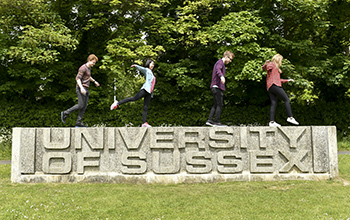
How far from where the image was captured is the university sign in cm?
611

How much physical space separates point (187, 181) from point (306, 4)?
9302mm

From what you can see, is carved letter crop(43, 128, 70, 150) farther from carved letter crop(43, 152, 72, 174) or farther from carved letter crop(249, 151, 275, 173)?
carved letter crop(249, 151, 275, 173)

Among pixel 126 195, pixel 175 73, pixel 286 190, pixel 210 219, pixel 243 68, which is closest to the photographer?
pixel 210 219

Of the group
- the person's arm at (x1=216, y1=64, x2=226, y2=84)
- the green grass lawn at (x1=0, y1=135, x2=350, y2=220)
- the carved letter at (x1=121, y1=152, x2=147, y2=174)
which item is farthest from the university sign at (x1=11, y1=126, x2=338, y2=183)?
the person's arm at (x1=216, y1=64, x2=226, y2=84)

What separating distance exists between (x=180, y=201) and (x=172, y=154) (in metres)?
1.61

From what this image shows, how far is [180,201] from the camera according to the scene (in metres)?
4.76

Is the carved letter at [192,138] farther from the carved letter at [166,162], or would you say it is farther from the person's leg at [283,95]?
the person's leg at [283,95]

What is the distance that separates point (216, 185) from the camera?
586 centimetres

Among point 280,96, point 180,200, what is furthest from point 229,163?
point 280,96

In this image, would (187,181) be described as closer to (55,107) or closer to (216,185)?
(216,185)

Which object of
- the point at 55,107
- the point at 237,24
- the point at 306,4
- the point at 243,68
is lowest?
the point at 55,107

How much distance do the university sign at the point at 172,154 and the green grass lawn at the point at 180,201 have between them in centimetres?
31

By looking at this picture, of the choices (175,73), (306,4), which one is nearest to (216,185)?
(175,73)

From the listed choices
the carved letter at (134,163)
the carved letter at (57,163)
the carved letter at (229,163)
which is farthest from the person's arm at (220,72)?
the carved letter at (57,163)
